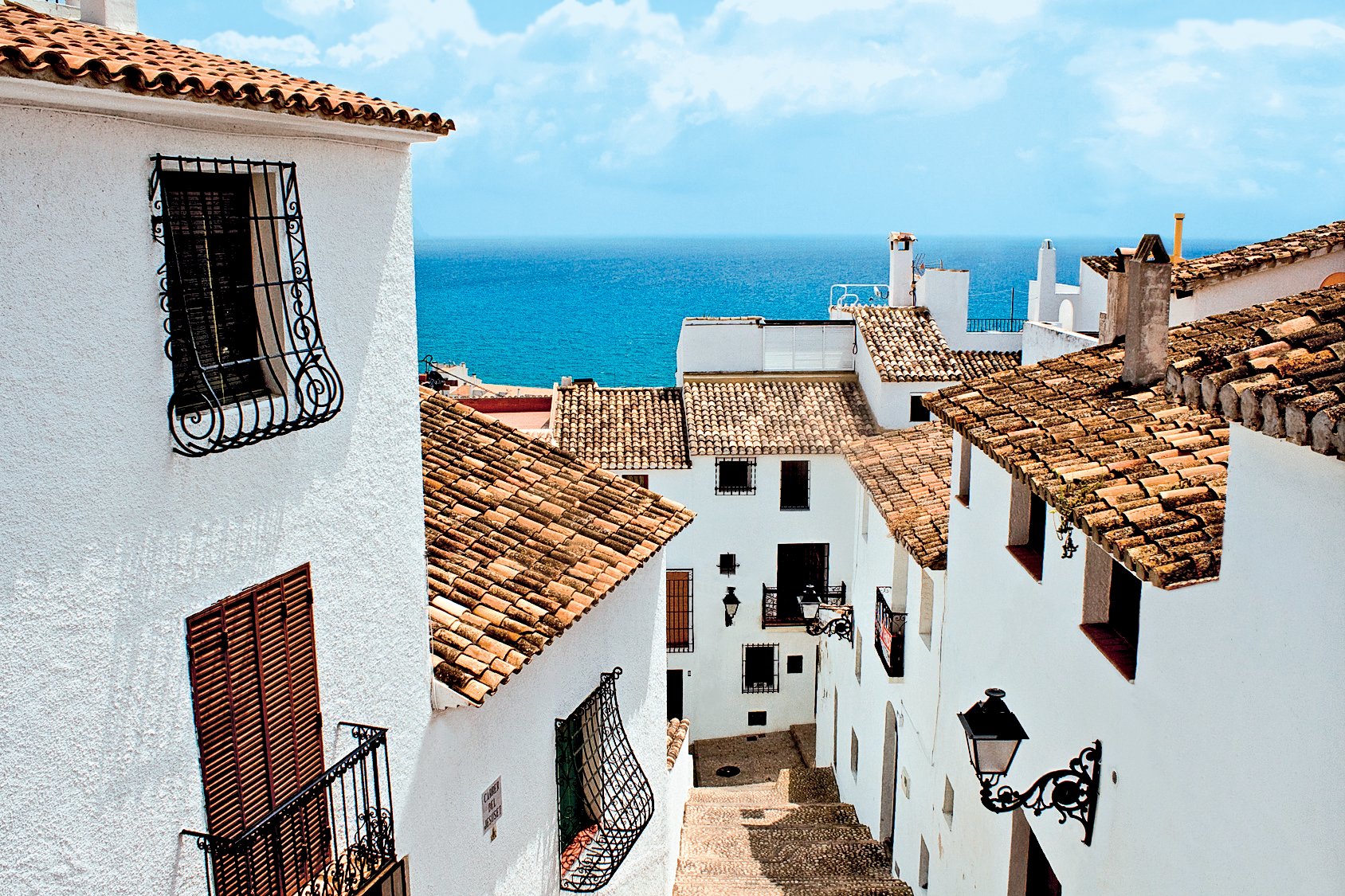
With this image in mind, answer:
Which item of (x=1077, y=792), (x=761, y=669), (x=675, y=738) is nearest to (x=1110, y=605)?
(x=1077, y=792)

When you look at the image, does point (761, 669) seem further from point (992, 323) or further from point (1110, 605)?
point (1110, 605)

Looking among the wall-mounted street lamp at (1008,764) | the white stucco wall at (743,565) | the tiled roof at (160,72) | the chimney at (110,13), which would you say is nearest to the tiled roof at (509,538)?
the wall-mounted street lamp at (1008,764)

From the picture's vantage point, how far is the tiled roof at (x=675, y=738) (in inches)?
623

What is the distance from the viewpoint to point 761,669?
26.2 metres

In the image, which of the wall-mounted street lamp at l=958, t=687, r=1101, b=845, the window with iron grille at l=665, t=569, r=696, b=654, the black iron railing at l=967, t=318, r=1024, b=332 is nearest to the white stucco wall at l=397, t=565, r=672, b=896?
the wall-mounted street lamp at l=958, t=687, r=1101, b=845

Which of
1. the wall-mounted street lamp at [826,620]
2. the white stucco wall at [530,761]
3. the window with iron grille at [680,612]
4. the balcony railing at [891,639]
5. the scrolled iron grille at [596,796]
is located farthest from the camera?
the window with iron grille at [680,612]

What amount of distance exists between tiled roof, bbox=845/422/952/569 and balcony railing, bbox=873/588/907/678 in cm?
116

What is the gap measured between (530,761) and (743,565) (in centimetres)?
1655

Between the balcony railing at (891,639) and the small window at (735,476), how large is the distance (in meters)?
9.20

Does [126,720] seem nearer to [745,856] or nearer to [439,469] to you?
[439,469]

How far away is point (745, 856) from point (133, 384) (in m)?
13.3

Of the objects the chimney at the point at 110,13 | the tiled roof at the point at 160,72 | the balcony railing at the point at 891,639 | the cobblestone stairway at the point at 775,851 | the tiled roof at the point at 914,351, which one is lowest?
the cobblestone stairway at the point at 775,851

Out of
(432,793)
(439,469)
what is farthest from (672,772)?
(432,793)

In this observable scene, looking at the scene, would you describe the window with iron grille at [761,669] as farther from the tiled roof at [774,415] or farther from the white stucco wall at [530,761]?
the white stucco wall at [530,761]
